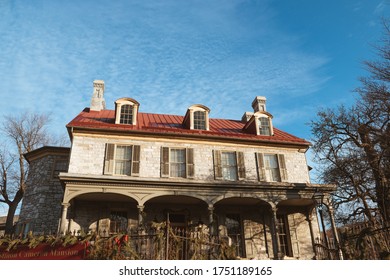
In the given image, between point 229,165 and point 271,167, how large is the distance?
7.80 ft

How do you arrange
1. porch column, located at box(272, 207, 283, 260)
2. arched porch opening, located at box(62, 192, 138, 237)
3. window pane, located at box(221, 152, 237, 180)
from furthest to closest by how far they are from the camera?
window pane, located at box(221, 152, 237, 180)
porch column, located at box(272, 207, 283, 260)
arched porch opening, located at box(62, 192, 138, 237)

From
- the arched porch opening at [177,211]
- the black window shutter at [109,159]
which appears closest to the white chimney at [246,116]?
the arched porch opening at [177,211]

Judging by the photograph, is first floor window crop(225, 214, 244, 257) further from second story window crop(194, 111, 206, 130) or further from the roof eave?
second story window crop(194, 111, 206, 130)

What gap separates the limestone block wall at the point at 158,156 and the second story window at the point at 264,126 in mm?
1218

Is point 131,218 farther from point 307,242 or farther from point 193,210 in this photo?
point 307,242

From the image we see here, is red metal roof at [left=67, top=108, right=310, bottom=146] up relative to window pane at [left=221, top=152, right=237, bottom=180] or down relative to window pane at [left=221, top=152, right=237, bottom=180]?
up

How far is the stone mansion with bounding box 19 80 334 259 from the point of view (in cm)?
1438

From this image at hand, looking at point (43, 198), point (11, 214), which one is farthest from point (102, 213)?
point (11, 214)

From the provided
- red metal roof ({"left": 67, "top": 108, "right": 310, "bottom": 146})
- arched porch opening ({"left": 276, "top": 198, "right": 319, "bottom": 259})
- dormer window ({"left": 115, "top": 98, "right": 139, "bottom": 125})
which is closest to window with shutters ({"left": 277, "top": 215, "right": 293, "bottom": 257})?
arched porch opening ({"left": 276, "top": 198, "right": 319, "bottom": 259})

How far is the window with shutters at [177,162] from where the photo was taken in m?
15.4

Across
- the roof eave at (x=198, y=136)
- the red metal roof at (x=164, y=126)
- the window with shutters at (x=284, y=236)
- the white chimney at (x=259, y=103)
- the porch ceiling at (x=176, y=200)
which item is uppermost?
the white chimney at (x=259, y=103)

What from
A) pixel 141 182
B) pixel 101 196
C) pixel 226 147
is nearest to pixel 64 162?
pixel 101 196

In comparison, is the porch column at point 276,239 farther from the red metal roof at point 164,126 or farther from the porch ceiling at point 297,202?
the red metal roof at point 164,126

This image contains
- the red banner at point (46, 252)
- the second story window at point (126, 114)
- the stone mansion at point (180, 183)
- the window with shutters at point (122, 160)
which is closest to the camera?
the red banner at point (46, 252)
